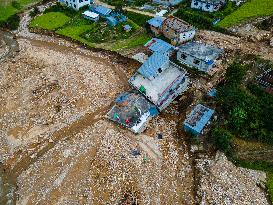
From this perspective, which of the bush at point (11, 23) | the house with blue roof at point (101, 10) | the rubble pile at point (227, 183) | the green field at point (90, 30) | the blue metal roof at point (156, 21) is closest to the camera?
the rubble pile at point (227, 183)

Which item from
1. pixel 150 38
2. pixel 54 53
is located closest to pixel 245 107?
pixel 150 38

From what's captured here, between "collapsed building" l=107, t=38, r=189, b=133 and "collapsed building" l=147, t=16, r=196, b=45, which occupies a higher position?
"collapsed building" l=147, t=16, r=196, b=45

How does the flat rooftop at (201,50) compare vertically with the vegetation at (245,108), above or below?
above

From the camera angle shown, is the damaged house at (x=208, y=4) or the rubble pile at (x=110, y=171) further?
the damaged house at (x=208, y=4)

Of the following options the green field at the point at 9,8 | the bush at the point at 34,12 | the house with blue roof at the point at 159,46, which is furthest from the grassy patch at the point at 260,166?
the green field at the point at 9,8

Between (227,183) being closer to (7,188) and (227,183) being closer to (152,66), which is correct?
(152,66)

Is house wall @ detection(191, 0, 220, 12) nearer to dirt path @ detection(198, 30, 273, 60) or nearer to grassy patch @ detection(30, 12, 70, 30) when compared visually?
dirt path @ detection(198, 30, 273, 60)

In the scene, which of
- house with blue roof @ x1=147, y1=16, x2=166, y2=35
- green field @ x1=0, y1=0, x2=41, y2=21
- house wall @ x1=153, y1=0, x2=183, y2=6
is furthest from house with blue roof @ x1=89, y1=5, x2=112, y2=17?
green field @ x1=0, y1=0, x2=41, y2=21

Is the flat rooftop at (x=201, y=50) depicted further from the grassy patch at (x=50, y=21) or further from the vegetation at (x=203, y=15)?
the grassy patch at (x=50, y=21)
